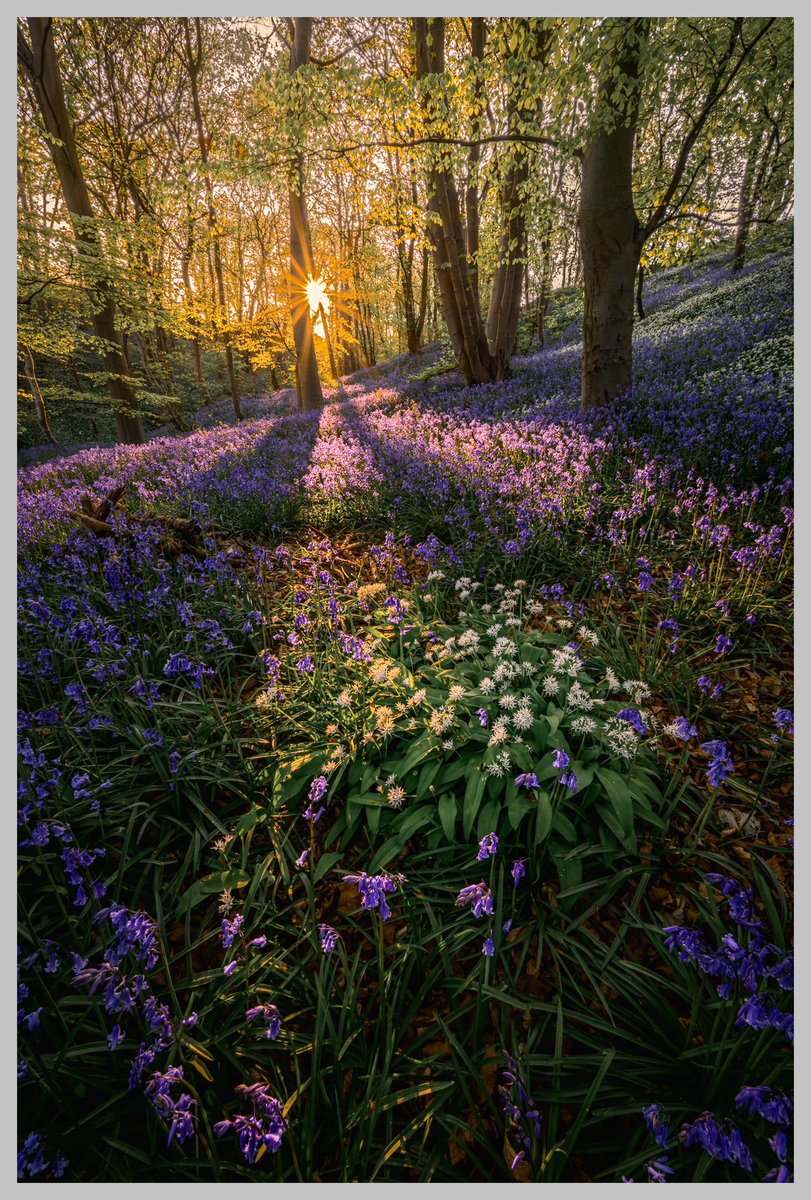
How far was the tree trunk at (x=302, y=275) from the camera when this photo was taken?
41.0 feet

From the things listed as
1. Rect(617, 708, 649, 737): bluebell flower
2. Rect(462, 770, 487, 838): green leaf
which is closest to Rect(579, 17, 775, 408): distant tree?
Rect(617, 708, 649, 737): bluebell flower

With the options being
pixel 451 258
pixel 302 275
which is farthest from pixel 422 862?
pixel 302 275

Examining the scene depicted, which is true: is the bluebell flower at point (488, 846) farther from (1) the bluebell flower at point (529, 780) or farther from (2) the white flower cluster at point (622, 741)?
(2) the white flower cluster at point (622, 741)

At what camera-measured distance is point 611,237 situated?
5.94 metres

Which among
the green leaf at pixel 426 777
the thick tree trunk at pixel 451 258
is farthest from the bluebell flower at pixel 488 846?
the thick tree trunk at pixel 451 258

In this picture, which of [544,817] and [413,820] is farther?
[413,820]

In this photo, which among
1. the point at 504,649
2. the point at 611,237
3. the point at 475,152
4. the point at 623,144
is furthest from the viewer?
the point at 475,152

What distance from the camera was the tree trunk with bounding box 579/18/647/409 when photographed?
5.33 meters

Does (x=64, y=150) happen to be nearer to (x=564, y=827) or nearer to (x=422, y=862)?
(x=422, y=862)

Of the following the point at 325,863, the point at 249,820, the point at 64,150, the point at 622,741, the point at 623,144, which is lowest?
the point at 325,863

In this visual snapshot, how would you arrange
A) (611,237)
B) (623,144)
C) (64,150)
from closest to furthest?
1. (623,144)
2. (611,237)
3. (64,150)

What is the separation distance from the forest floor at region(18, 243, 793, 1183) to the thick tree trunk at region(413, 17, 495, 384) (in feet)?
30.0

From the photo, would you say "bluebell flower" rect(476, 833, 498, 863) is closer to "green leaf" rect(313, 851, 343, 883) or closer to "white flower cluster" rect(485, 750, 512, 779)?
"white flower cluster" rect(485, 750, 512, 779)

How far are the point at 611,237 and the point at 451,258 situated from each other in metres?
7.02
